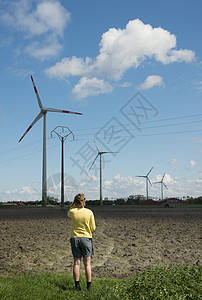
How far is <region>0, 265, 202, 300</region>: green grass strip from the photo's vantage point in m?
7.07

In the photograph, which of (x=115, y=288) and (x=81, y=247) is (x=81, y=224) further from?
(x=115, y=288)

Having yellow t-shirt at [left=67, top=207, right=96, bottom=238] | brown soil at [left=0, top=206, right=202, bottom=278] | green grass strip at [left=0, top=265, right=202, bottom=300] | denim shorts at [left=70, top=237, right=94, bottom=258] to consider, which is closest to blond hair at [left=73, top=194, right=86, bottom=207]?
yellow t-shirt at [left=67, top=207, right=96, bottom=238]

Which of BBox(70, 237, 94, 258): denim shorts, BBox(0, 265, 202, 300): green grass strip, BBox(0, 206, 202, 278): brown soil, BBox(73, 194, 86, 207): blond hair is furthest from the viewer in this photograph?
BBox(0, 206, 202, 278): brown soil

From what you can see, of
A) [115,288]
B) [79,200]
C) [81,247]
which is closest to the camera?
[115,288]

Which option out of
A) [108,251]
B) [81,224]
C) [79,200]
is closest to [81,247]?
[81,224]

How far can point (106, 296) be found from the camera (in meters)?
6.89

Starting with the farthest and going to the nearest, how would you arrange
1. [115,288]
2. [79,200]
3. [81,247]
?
[79,200]
[81,247]
[115,288]

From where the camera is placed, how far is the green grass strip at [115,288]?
7.07 metres

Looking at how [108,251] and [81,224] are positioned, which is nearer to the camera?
[81,224]

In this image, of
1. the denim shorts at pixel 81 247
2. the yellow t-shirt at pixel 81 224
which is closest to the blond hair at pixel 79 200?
the yellow t-shirt at pixel 81 224

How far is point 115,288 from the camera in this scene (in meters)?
7.53

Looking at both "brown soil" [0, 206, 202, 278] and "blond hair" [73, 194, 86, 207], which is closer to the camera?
"blond hair" [73, 194, 86, 207]

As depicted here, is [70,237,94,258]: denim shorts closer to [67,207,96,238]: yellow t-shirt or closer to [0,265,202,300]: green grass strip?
[67,207,96,238]: yellow t-shirt

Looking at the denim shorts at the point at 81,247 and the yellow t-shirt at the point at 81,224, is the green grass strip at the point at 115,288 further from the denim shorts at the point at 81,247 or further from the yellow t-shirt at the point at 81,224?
the yellow t-shirt at the point at 81,224
